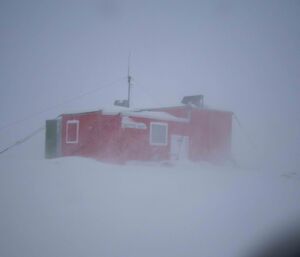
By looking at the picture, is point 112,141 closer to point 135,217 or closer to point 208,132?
point 208,132

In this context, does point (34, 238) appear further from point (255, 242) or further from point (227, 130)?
point (227, 130)

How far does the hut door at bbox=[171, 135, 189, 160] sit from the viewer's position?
17.2 meters

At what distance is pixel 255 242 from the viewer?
4.26m

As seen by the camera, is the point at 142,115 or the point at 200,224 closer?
the point at 200,224

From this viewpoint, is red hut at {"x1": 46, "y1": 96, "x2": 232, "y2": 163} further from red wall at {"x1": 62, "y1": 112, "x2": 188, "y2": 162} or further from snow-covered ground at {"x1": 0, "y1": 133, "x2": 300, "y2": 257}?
snow-covered ground at {"x1": 0, "y1": 133, "x2": 300, "y2": 257}

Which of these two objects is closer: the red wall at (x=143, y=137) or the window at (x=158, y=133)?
the red wall at (x=143, y=137)

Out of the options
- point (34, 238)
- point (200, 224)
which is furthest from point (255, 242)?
point (34, 238)

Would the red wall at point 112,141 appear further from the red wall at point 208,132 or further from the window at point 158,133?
the red wall at point 208,132

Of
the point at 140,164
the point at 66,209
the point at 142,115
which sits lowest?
the point at 140,164

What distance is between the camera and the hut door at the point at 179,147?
1716 centimetres

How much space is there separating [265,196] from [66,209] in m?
5.36

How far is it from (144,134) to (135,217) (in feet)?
34.6

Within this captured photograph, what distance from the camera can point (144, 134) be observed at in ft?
51.8

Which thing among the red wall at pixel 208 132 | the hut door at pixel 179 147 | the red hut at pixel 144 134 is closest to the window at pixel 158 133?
the red hut at pixel 144 134
